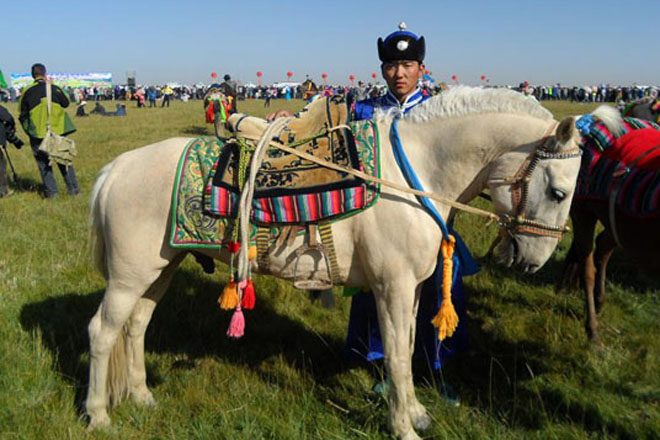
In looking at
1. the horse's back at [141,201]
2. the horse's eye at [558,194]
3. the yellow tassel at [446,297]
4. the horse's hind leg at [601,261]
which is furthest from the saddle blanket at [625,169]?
the horse's back at [141,201]

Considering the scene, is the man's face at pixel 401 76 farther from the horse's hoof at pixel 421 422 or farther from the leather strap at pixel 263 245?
the horse's hoof at pixel 421 422

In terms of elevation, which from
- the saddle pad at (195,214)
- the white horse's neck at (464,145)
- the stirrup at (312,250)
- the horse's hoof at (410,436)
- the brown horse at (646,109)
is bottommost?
the horse's hoof at (410,436)

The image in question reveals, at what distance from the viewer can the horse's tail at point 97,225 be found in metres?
2.88

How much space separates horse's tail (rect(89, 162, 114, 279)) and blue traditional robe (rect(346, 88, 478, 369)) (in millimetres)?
1702

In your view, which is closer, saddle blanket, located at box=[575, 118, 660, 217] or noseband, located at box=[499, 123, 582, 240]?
noseband, located at box=[499, 123, 582, 240]

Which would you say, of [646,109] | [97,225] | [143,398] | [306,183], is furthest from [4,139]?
[646,109]

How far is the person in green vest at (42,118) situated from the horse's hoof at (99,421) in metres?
6.35

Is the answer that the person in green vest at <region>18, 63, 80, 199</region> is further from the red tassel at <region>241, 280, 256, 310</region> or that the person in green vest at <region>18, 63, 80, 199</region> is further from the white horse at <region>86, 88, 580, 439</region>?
the red tassel at <region>241, 280, 256, 310</region>

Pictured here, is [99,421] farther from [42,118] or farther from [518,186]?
[42,118]

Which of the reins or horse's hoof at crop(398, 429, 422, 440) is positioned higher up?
the reins

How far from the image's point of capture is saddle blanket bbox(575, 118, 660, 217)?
3207mm

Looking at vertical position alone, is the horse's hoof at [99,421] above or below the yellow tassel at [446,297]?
below

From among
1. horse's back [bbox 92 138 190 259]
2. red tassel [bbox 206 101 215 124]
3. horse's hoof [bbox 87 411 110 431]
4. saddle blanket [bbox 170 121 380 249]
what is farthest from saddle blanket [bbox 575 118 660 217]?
red tassel [bbox 206 101 215 124]

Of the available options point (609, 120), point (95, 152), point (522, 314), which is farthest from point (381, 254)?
point (95, 152)
